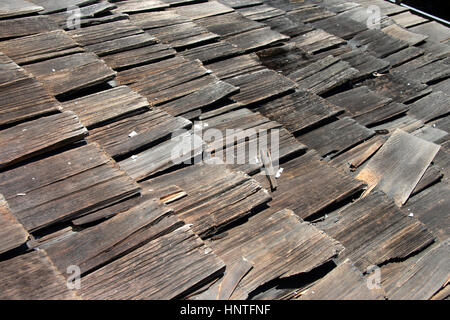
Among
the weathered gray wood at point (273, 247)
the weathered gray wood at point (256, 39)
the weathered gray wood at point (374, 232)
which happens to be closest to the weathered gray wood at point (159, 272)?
the weathered gray wood at point (273, 247)

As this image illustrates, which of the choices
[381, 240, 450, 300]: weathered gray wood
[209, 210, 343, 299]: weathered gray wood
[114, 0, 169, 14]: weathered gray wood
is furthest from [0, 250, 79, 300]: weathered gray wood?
[114, 0, 169, 14]: weathered gray wood

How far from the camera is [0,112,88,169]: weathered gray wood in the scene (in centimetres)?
289

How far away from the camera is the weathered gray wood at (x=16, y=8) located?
14.2ft

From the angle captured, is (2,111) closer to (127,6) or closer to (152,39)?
(152,39)

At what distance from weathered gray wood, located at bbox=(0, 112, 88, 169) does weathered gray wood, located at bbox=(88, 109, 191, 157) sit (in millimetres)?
164

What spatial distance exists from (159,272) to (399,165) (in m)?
2.11

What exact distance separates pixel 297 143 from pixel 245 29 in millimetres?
1989

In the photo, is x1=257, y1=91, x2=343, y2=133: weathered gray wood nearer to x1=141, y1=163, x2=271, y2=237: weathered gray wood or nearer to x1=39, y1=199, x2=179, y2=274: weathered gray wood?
x1=141, y1=163, x2=271, y2=237: weathered gray wood

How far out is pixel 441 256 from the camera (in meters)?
2.95

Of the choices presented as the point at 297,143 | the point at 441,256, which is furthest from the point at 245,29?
the point at 441,256

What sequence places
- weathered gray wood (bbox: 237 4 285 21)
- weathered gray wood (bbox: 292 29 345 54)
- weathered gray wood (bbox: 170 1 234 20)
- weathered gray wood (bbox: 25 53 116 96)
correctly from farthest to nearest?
weathered gray wood (bbox: 237 4 285 21) → weathered gray wood (bbox: 170 1 234 20) → weathered gray wood (bbox: 292 29 345 54) → weathered gray wood (bbox: 25 53 116 96)

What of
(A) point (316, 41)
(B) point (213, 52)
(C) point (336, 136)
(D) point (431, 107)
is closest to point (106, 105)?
(B) point (213, 52)

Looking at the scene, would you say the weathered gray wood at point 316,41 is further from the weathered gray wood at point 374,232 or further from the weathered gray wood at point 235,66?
the weathered gray wood at point 374,232
